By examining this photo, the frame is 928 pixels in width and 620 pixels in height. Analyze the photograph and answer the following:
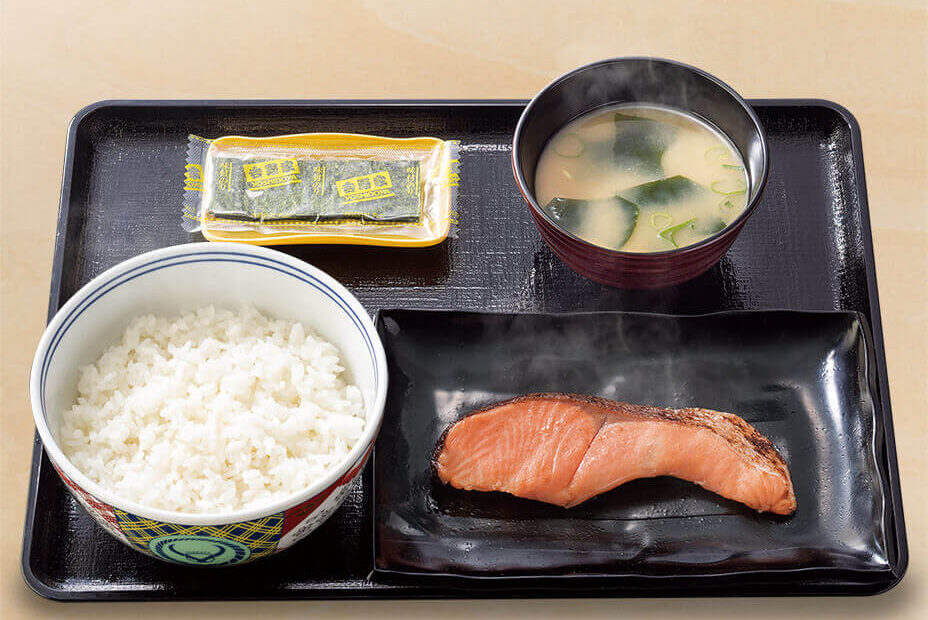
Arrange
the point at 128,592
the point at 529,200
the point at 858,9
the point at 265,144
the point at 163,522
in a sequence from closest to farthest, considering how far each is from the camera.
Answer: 1. the point at 163,522
2. the point at 128,592
3. the point at 529,200
4. the point at 265,144
5. the point at 858,9

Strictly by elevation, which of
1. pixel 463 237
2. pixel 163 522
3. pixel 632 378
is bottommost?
pixel 163 522

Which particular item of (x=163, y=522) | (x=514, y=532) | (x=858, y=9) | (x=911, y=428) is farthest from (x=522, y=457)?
(x=858, y=9)

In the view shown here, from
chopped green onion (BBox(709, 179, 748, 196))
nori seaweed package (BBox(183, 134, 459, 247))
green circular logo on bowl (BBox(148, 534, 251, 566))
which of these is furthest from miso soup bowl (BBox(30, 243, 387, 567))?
chopped green onion (BBox(709, 179, 748, 196))

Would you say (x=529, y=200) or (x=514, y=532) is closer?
(x=514, y=532)

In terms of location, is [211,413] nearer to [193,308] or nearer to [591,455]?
[193,308]

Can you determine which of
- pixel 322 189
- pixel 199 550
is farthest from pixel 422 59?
pixel 199 550

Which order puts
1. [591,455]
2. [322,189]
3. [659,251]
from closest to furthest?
[591,455]
[659,251]
[322,189]

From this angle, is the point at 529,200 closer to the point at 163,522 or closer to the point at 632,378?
the point at 632,378
